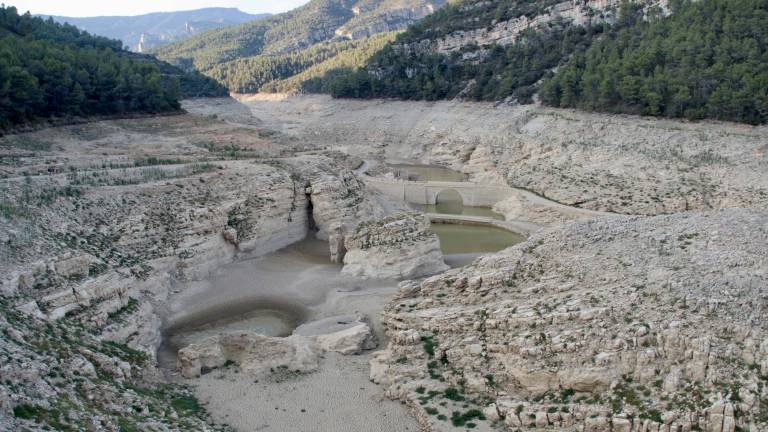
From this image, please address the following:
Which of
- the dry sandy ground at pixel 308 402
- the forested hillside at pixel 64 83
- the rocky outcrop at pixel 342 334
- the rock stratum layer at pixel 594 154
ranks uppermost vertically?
the forested hillside at pixel 64 83

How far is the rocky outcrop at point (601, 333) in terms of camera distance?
686 inches

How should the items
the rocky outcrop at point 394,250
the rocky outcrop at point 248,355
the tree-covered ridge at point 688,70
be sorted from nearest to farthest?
the rocky outcrop at point 248,355 < the rocky outcrop at point 394,250 < the tree-covered ridge at point 688,70

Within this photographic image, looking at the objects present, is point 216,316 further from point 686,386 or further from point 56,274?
point 686,386

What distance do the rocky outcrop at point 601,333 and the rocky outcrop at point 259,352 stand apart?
212 cm

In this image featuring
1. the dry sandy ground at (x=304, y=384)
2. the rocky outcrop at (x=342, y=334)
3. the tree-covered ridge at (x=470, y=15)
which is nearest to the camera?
the dry sandy ground at (x=304, y=384)

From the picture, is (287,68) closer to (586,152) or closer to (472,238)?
(586,152)

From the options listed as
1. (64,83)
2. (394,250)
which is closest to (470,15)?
(64,83)

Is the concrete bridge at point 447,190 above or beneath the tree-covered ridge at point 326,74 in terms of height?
beneath

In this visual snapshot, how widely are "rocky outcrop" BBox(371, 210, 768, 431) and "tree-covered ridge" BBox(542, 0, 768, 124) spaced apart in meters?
29.7

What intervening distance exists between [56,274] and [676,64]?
5317 centimetres

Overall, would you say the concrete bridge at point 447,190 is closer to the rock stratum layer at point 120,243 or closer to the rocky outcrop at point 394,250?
the rock stratum layer at point 120,243

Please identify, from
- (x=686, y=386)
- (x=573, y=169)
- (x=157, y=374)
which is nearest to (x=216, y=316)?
(x=157, y=374)

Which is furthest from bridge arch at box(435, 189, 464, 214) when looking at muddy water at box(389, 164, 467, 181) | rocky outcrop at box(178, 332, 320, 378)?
rocky outcrop at box(178, 332, 320, 378)

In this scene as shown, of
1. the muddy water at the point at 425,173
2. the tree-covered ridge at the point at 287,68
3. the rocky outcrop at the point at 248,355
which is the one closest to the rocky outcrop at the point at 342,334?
the rocky outcrop at the point at 248,355
